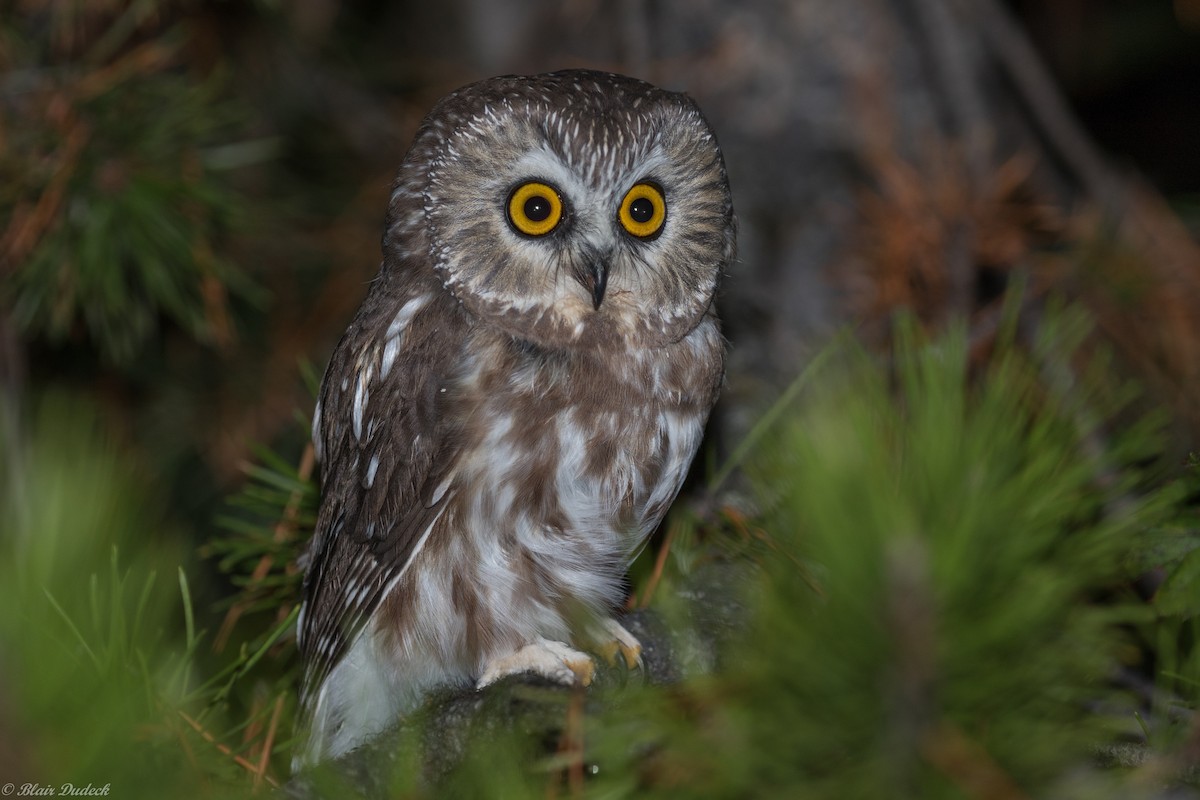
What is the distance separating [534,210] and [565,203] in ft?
0.19

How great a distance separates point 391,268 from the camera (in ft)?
6.95

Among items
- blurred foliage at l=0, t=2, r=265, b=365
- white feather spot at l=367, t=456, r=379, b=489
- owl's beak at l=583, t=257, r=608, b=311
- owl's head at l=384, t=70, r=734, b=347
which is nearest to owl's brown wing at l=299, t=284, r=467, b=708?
white feather spot at l=367, t=456, r=379, b=489

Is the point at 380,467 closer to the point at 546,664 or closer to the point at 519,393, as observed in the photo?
the point at 519,393

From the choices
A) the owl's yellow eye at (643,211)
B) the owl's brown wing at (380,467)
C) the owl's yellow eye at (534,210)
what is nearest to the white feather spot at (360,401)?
the owl's brown wing at (380,467)

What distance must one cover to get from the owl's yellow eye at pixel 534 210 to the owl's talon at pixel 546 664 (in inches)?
29.1

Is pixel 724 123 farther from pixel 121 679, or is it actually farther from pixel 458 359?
pixel 121 679

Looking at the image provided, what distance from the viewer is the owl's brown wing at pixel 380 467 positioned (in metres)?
1.95

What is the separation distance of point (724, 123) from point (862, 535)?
224 centimetres

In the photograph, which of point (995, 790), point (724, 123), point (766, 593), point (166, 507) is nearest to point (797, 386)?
point (766, 593)

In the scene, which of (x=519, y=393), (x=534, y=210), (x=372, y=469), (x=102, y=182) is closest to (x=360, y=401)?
(x=372, y=469)

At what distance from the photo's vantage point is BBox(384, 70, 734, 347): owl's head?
1.91 metres

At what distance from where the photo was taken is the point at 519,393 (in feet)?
6.22

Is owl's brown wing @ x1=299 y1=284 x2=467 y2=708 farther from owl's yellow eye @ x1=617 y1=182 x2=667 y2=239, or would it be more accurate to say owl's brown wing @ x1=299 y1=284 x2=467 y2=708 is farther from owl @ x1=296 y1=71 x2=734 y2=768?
owl's yellow eye @ x1=617 y1=182 x2=667 y2=239

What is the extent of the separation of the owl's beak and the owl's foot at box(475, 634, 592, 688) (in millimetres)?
607
